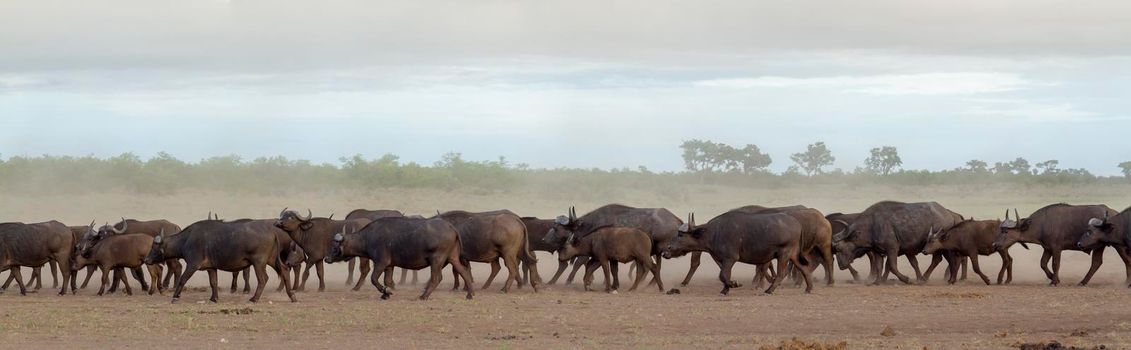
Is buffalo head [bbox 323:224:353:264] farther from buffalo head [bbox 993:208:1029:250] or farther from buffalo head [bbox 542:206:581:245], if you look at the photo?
buffalo head [bbox 993:208:1029:250]

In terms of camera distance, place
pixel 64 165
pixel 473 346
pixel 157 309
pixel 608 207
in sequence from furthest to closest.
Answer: pixel 64 165 < pixel 608 207 < pixel 157 309 < pixel 473 346

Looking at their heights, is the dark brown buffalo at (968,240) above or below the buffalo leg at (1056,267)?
above

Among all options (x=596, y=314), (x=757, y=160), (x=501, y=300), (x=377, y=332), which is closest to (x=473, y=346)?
(x=377, y=332)

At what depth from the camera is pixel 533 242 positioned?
106 ft

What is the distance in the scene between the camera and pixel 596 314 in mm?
22766

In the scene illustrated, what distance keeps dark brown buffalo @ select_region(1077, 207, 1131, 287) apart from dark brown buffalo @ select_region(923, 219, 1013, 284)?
154 cm

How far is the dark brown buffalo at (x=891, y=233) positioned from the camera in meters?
31.0

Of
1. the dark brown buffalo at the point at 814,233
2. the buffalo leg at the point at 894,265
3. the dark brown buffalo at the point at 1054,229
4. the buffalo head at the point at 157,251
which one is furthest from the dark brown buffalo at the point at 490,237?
the dark brown buffalo at the point at 1054,229

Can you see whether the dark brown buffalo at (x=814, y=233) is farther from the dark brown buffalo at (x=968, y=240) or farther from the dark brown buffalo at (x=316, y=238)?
the dark brown buffalo at (x=316, y=238)

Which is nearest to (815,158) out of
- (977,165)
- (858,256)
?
(977,165)

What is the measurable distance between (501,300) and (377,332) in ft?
18.8

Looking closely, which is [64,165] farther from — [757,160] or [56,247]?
[757,160]

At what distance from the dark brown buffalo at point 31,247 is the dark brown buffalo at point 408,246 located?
552 cm

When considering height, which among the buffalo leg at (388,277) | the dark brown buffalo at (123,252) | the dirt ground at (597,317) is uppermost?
the dark brown buffalo at (123,252)
